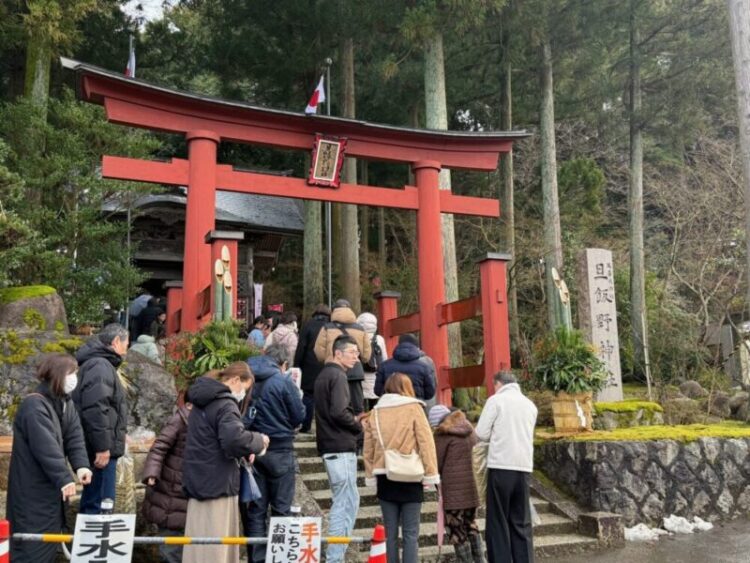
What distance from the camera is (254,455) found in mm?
4676

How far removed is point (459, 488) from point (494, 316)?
3.66 meters

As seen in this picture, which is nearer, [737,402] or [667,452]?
[667,452]

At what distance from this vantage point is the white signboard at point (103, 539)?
3.42 metres

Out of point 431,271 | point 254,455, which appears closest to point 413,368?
point 254,455

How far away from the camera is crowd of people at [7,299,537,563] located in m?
4.18

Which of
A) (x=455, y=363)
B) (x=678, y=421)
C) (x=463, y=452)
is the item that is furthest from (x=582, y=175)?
(x=463, y=452)

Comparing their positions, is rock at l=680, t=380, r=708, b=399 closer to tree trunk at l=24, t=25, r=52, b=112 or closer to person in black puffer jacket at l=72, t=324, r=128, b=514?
person in black puffer jacket at l=72, t=324, r=128, b=514

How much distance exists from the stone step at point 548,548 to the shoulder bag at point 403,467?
1419mm

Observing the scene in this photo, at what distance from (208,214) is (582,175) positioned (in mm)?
12907

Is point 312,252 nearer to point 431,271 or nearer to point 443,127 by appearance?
point 443,127

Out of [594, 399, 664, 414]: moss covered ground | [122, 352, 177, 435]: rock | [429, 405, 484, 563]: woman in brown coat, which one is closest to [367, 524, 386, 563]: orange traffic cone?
[429, 405, 484, 563]: woman in brown coat

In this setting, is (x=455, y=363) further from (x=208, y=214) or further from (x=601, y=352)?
(x=208, y=214)

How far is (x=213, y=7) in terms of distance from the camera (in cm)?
1925

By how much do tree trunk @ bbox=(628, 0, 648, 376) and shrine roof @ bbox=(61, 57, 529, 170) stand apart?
746cm
